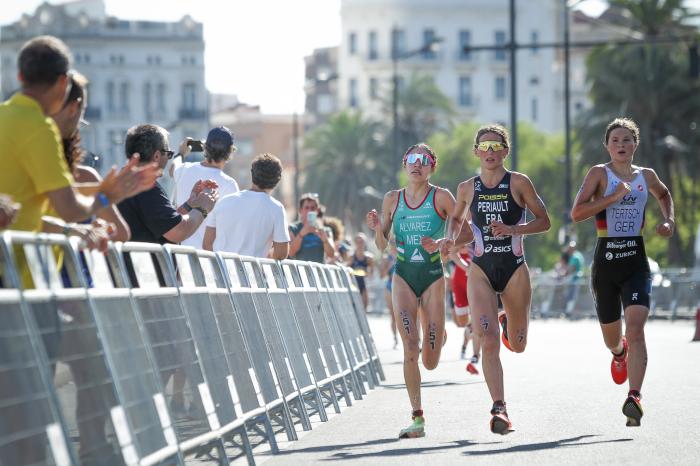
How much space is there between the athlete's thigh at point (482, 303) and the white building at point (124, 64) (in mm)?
110422

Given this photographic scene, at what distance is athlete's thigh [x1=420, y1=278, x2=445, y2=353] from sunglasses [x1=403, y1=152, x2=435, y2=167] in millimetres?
831

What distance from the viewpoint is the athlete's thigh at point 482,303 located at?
1248 cm

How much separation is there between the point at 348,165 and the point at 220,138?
8377 cm

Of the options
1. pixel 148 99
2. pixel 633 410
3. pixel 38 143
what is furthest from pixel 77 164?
pixel 148 99

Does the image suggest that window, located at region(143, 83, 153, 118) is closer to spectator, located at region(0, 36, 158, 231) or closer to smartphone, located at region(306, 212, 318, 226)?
smartphone, located at region(306, 212, 318, 226)

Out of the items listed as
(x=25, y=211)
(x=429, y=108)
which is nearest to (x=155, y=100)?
(x=429, y=108)

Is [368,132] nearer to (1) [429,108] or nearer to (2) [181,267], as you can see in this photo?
(1) [429,108]

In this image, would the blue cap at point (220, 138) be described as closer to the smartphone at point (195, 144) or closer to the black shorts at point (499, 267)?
the smartphone at point (195, 144)

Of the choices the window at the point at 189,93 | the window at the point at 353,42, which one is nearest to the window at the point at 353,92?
the window at the point at 353,42

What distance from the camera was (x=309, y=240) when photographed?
2031 centimetres

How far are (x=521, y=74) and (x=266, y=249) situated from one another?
446 feet

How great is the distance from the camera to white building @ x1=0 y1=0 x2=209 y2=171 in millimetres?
125688

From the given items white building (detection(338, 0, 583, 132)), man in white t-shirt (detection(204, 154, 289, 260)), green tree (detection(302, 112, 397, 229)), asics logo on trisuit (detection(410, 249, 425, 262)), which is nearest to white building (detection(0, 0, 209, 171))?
white building (detection(338, 0, 583, 132))

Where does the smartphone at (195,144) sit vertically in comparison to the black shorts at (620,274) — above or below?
above
